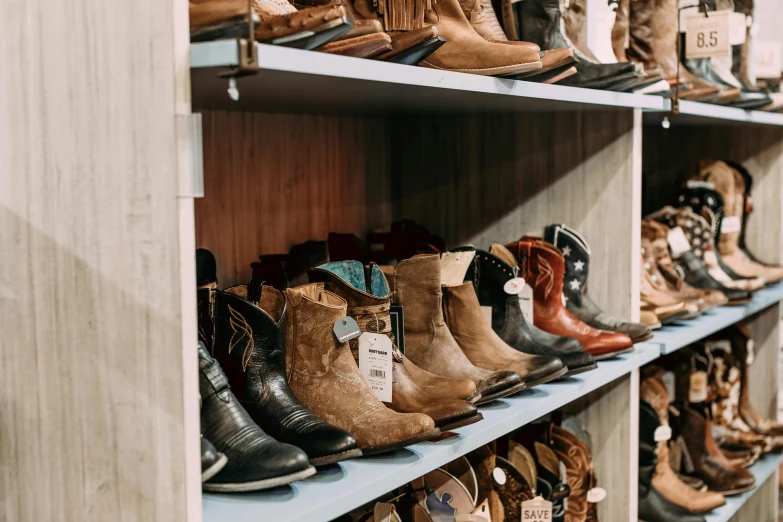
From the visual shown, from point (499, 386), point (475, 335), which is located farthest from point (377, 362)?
point (475, 335)

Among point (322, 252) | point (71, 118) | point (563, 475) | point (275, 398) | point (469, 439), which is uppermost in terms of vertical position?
point (71, 118)

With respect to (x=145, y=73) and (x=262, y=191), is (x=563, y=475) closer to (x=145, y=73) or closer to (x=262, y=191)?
(x=262, y=191)

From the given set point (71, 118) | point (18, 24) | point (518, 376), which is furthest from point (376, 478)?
point (18, 24)

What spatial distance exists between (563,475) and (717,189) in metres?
1.48

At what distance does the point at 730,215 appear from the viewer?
3309 mm

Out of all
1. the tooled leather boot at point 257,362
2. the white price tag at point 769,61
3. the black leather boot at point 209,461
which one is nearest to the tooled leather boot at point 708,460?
the white price tag at point 769,61

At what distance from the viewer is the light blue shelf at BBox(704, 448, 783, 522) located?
8.98 feet

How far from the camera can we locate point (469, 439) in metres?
1.54

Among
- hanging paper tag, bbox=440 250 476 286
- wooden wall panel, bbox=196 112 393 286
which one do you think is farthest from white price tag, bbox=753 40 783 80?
hanging paper tag, bbox=440 250 476 286

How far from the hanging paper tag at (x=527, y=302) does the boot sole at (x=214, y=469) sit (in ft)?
3.60

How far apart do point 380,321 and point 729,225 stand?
212 cm

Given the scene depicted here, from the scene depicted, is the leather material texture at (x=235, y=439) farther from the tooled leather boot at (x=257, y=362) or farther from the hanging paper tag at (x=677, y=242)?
the hanging paper tag at (x=677, y=242)

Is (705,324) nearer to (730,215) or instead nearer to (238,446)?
(730,215)

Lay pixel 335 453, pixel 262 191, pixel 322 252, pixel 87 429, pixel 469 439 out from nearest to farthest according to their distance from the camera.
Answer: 1. pixel 87 429
2. pixel 335 453
3. pixel 469 439
4. pixel 322 252
5. pixel 262 191
